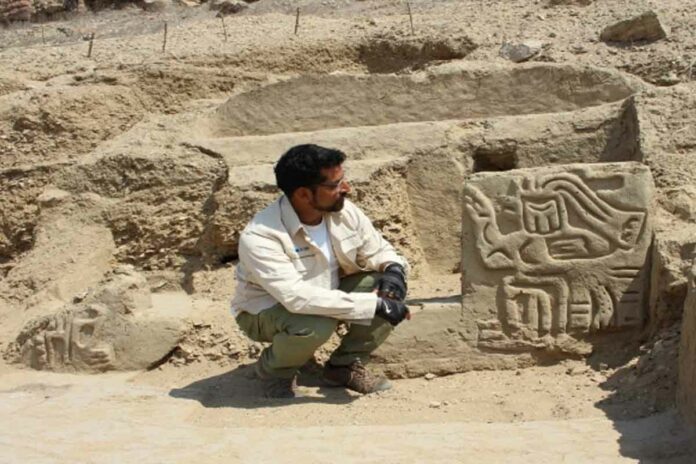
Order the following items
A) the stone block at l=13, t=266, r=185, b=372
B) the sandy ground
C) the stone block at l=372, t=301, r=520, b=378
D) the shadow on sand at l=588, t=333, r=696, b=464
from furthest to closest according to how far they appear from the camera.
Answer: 1. the stone block at l=13, t=266, r=185, b=372
2. the stone block at l=372, t=301, r=520, b=378
3. the sandy ground
4. the shadow on sand at l=588, t=333, r=696, b=464

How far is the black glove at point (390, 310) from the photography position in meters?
4.48

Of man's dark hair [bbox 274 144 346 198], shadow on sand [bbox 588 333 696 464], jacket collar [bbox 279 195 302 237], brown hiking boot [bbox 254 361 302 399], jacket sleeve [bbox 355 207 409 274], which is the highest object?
man's dark hair [bbox 274 144 346 198]

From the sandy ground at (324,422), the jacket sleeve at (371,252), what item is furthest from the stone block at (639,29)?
the jacket sleeve at (371,252)

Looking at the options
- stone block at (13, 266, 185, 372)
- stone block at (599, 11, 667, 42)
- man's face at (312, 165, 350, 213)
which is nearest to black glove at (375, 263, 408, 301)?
man's face at (312, 165, 350, 213)

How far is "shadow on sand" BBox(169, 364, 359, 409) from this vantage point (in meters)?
4.80

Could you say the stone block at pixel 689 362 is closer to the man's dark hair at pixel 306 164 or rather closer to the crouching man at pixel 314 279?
the crouching man at pixel 314 279

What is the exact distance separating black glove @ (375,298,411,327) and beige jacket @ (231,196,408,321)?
0.03 meters

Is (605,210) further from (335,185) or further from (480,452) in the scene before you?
(480,452)

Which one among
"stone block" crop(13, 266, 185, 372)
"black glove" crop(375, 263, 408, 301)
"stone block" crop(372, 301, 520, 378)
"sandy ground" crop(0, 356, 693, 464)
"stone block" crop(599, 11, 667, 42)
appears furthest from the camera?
"stone block" crop(599, 11, 667, 42)

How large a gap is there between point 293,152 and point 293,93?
3849 mm

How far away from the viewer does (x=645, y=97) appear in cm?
A: 643

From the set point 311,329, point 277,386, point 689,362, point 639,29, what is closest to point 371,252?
point 311,329

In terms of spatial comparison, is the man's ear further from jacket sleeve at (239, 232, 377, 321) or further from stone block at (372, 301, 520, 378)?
stone block at (372, 301, 520, 378)

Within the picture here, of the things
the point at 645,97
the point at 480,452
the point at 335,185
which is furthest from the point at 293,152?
the point at 645,97
